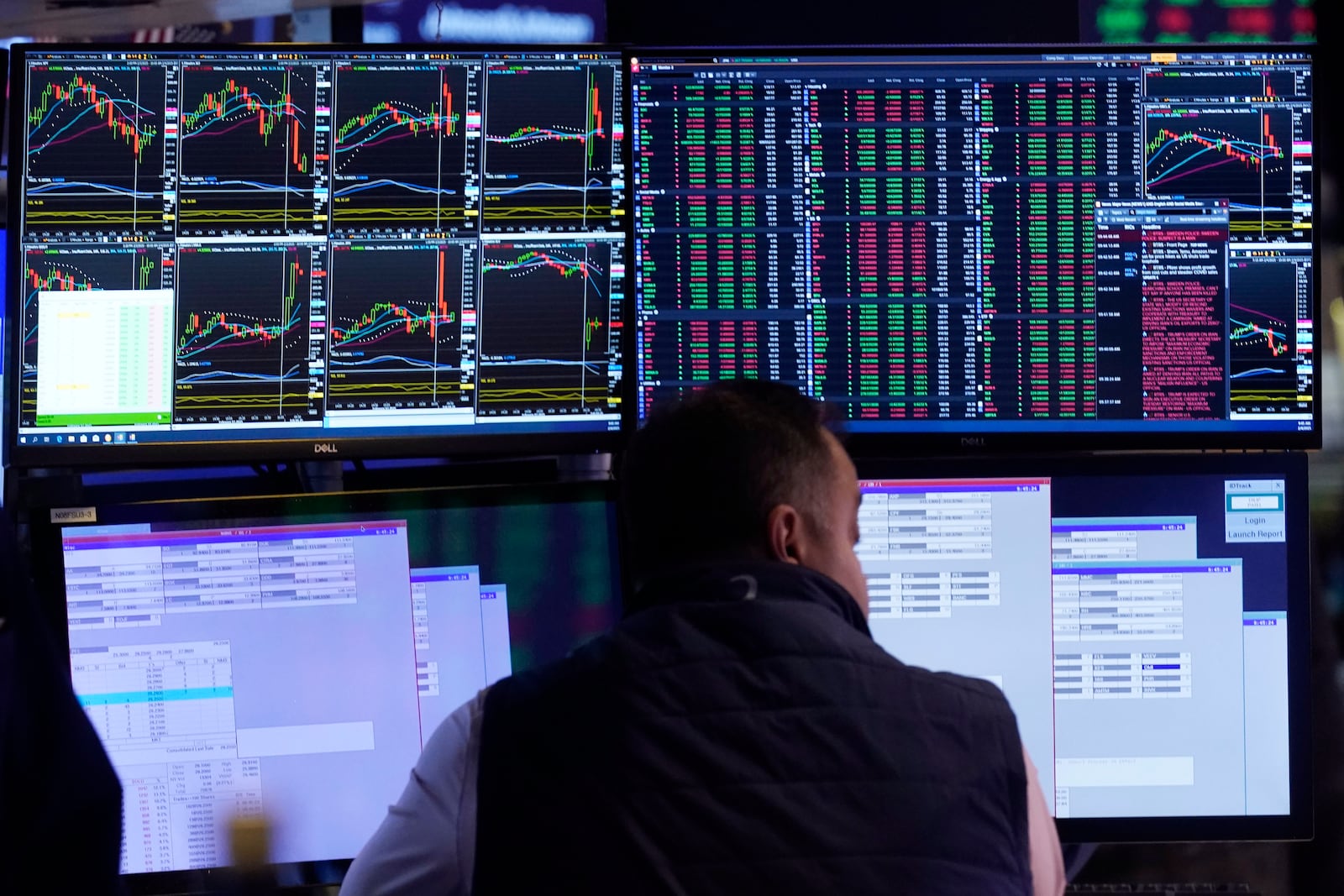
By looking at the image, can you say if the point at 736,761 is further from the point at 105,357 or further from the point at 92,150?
the point at 92,150

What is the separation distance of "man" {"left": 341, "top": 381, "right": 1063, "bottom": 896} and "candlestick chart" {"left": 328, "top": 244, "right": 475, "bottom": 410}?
665 mm

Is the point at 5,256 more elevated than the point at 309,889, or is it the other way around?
Result: the point at 5,256

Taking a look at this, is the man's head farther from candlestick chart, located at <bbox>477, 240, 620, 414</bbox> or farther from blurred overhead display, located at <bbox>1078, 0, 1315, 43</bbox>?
blurred overhead display, located at <bbox>1078, 0, 1315, 43</bbox>

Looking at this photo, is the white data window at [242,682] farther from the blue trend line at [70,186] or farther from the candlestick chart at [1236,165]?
the candlestick chart at [1236,165]

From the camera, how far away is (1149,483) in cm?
192

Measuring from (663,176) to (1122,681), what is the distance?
965 mm

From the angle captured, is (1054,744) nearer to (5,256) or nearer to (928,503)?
(928,503)

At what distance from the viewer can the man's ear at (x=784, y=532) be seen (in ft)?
4.36

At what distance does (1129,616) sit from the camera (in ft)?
6.29

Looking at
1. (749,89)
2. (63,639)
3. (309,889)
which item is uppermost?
(749,89)

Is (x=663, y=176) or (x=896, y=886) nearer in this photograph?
(x=896, y=886)

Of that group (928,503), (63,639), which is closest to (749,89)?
(928,503)

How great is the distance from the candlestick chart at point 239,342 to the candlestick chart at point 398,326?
50 mm

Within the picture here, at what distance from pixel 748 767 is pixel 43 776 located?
1.94ft
